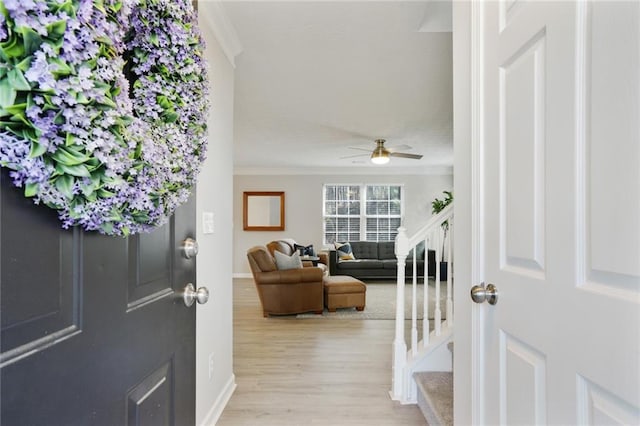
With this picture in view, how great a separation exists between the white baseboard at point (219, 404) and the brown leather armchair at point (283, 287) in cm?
193

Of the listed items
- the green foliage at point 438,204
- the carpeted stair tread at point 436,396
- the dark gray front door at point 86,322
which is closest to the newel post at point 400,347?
the carpeted stair tread at point 436,396

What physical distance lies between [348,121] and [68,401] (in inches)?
168

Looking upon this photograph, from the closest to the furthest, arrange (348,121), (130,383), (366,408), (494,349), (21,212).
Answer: (21,212)
(130,383)
(494,349)
(366,408)
(348,121)

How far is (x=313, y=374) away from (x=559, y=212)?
98.4 inches

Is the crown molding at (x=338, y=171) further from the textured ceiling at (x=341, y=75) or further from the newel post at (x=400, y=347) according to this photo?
the newel post at (x=400, y=347)

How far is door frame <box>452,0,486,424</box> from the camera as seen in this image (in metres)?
1.21

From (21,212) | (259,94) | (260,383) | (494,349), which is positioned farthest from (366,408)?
(259,94)

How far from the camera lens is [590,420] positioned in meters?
0.73

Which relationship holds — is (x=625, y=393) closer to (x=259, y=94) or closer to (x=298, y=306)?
(x=259, y=94)

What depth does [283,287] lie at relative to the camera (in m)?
4.61

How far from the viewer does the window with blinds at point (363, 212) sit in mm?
8453

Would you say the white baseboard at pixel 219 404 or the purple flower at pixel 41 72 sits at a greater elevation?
the purple flower at pixel 41 72

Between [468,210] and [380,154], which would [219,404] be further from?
[380,154]

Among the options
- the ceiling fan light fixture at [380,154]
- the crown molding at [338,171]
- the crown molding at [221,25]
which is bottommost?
the ceiling fan light fixture at [380,154]
